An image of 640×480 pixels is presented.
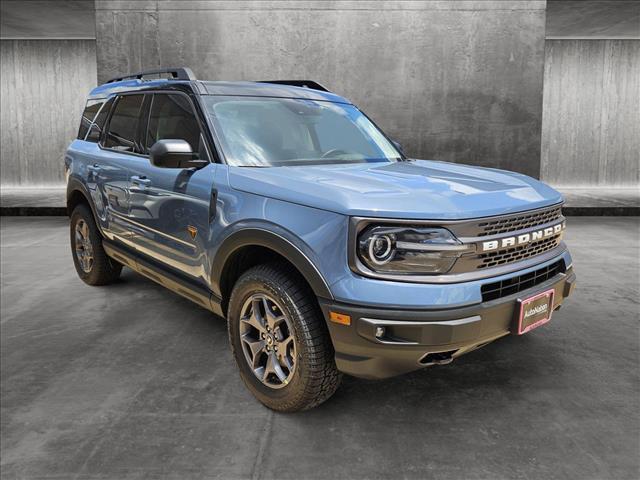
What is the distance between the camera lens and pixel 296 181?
8.70 feet

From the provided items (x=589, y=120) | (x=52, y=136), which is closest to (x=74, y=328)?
(x=52, y=136)

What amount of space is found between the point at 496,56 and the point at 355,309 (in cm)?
818

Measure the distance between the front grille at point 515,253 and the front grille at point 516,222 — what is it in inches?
3.7

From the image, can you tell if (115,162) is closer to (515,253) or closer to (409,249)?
(409,249)

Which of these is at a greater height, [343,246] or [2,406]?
[343,246]

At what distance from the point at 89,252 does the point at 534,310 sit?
4.07 meters

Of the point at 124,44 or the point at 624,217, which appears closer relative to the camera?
the point at 124,44

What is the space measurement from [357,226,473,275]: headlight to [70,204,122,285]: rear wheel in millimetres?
3305

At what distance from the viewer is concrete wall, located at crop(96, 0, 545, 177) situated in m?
9.09

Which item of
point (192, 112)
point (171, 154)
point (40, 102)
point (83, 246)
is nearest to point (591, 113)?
point (83, 246)

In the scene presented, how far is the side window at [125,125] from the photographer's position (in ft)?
13.5

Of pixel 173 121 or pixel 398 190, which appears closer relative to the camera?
pixel 398 190

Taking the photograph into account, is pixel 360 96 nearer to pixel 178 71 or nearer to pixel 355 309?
pixel 178 71

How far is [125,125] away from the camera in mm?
4301
